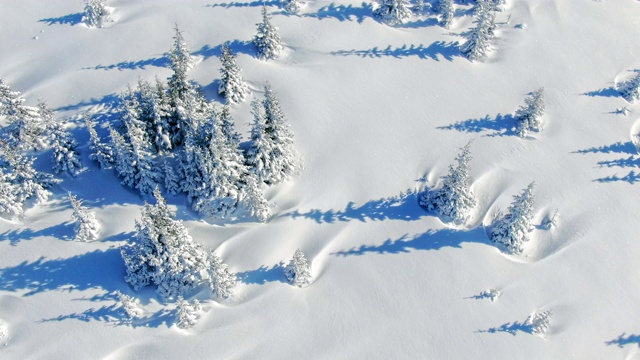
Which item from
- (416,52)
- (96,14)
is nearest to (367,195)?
(416,52)

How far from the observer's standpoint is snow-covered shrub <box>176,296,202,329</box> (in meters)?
30.0

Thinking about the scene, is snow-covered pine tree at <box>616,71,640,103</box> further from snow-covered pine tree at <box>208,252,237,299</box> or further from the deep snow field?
snow-covered pine tree at <box>208,252,237,299</box>

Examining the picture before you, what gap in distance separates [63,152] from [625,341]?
43471mm

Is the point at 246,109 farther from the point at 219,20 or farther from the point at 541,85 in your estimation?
the point at 541,85

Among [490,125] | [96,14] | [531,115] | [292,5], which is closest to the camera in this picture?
[531,115]

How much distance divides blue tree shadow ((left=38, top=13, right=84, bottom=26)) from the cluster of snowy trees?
18829 millimetres

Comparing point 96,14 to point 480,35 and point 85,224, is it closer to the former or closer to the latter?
point 85,224

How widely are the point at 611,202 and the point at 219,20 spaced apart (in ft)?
131

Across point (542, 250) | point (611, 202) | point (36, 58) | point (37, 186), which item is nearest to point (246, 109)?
point (37, 186)

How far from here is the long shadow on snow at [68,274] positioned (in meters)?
31.9

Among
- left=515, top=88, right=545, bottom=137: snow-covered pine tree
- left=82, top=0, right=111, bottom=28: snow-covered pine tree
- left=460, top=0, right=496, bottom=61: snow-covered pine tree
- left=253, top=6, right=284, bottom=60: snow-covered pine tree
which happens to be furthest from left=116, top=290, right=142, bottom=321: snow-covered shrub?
left=460, top=0, right=496, bottom=61: snow-covered pine tree

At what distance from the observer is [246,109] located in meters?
40.7

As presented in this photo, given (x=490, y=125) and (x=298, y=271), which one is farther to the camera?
(x=490, y=125)

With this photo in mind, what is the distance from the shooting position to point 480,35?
146ft
